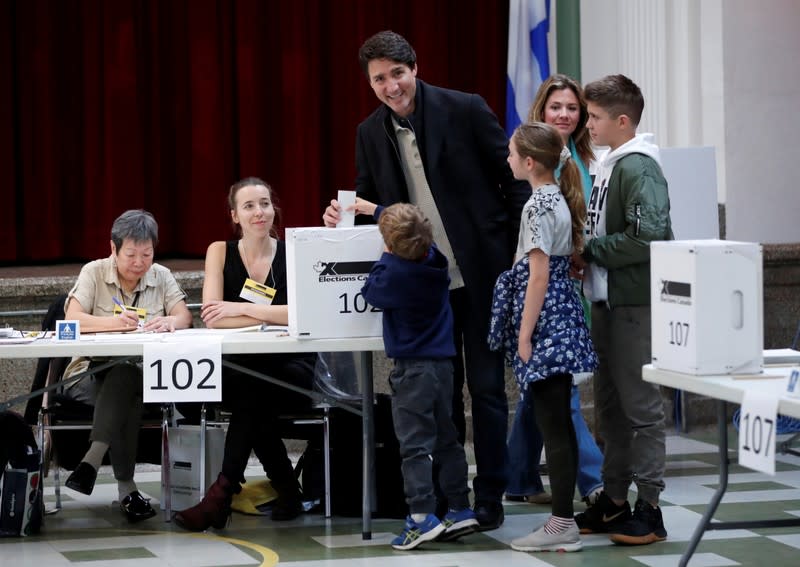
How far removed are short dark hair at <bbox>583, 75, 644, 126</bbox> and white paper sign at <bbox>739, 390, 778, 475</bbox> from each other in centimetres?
154

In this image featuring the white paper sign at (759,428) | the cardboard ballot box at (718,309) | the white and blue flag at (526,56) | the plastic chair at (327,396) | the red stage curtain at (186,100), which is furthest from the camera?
the white and blue flag at (526,56)

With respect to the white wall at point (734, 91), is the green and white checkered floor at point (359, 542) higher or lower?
lower

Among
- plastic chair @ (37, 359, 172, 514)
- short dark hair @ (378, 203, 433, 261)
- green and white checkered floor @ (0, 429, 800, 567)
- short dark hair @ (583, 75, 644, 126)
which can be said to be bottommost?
green and white checkered floor @ (0, 429, 800, 567)

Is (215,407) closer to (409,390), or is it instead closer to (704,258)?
(409,390)

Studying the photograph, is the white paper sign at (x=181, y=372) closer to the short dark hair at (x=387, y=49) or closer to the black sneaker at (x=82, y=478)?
the black sneaker at (x=82, y=478)

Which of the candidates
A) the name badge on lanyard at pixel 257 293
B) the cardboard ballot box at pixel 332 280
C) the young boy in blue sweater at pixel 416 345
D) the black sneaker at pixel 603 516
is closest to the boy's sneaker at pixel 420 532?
the young boy in blue sweater at pixel 416 345

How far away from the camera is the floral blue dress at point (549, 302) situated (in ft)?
15.2

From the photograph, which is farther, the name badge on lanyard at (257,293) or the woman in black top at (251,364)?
the name badge on lanyard at (257,293)

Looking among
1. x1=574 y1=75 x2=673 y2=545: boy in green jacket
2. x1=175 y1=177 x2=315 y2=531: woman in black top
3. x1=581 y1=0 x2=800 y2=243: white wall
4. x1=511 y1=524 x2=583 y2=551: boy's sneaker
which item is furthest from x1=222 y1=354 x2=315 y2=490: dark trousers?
x1=581 y1=0 x2=800 y2=243: white wall

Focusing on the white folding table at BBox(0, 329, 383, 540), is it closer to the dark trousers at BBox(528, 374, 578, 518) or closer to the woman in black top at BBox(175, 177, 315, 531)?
the woman in black top at BBox(175, 177, 315, 531)

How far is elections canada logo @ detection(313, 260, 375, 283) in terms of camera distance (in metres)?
4.90

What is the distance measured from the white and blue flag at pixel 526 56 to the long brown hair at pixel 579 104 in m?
2.75

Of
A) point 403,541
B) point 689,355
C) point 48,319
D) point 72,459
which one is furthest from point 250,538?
point 689,355

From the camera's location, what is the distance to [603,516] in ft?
16.4
